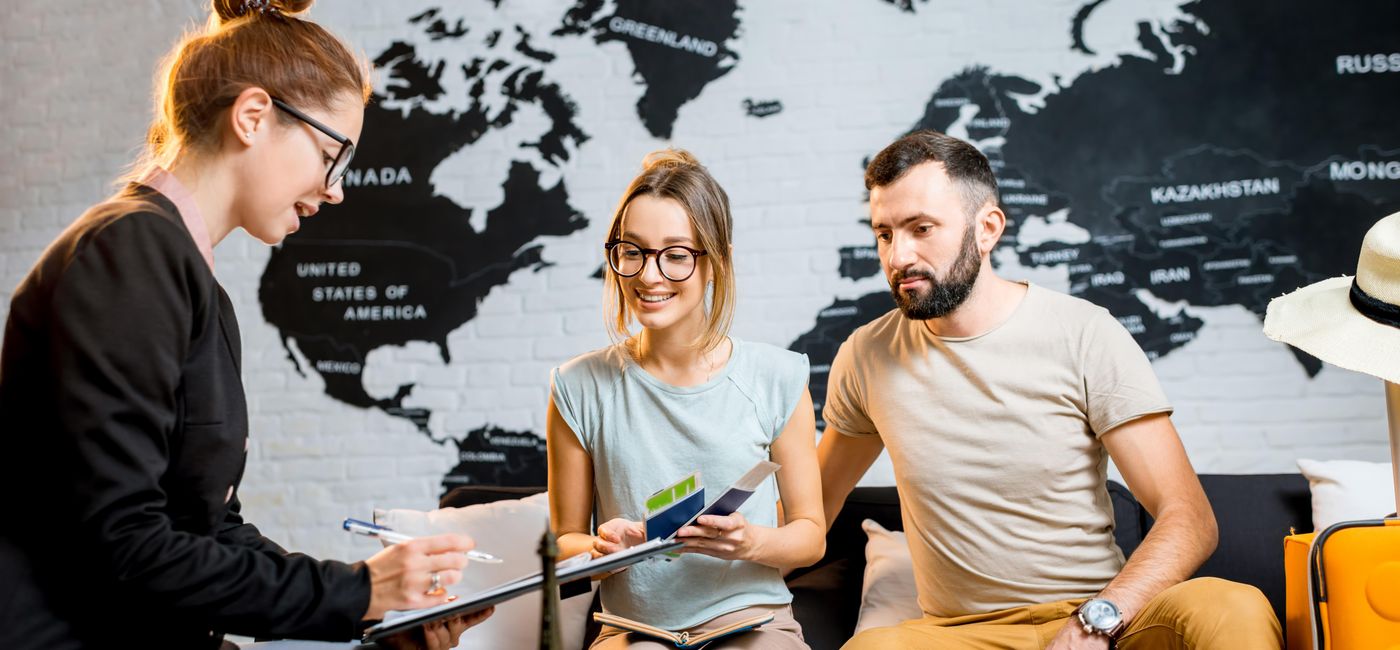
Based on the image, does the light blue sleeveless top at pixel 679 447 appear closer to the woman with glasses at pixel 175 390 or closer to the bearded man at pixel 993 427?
the bearded man at pixel 993 427

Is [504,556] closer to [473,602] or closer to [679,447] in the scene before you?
[679,447]

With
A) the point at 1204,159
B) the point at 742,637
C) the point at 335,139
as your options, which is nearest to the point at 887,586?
the point at 742,637

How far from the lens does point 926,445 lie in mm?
2170

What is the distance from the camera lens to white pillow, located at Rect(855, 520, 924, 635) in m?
2.46

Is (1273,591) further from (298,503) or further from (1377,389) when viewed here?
(298,503)

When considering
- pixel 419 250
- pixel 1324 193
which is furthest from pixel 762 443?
pixel 1324 193

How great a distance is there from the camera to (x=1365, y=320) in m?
1.66

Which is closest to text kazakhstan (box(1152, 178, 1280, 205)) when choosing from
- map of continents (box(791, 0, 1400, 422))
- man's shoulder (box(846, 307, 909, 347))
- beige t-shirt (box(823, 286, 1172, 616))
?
map of continents (box(791, 0, 1400, 422))

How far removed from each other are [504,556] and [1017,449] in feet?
4.24

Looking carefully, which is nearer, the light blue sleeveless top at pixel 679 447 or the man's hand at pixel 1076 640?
the man's hand at pixel 1076 640

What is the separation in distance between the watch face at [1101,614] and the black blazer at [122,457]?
4.02ft

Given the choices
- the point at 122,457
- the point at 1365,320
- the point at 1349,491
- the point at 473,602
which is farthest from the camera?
the point at 1349,491

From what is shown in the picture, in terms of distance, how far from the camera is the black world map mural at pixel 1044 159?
328 cm

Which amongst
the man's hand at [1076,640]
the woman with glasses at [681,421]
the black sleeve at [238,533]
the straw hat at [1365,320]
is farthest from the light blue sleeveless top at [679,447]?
the straw hat at [1365,320]
